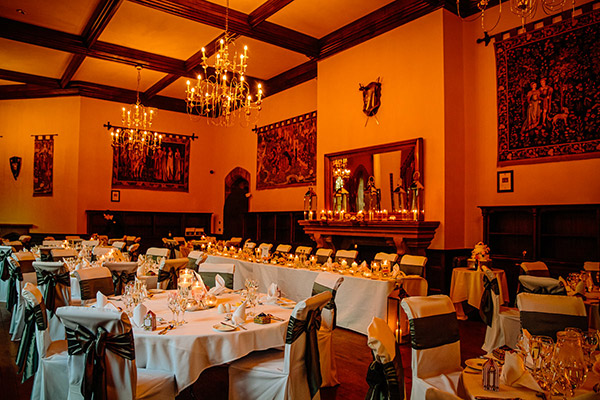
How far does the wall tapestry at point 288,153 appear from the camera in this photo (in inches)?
456

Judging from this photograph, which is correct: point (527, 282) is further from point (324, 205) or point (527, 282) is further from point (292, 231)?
point (292, 231)

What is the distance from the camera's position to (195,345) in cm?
291

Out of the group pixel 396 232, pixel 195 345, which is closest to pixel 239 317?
pixel 195 345

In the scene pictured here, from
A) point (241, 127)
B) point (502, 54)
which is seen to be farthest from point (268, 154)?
point (502, 54)

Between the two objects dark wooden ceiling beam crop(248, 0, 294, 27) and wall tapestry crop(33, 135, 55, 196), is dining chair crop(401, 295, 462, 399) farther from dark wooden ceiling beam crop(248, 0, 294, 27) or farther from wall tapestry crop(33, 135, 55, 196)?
wall tapestry crop(33, 135, 55, 196)

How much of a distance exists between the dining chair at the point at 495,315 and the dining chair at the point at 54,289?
469 centimetres

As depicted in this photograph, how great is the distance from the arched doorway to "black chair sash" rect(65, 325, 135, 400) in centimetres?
1157

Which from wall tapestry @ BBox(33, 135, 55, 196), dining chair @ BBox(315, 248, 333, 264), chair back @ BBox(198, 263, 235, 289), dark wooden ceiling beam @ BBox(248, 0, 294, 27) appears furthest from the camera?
wall tapestry @ BBox(33, 135, 55, 196)

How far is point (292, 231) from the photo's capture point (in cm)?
1160

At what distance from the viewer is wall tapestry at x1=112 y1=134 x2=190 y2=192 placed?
45.5ft

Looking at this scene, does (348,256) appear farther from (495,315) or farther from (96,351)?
(96,351)

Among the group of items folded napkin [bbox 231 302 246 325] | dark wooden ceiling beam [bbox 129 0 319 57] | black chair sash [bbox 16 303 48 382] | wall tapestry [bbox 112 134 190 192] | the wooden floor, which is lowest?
the wooden floor

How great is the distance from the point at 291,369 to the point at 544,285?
2.66 m

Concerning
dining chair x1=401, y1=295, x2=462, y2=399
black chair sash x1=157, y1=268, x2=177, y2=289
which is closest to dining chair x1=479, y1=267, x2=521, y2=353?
dining chair x1=401, y1=295, x2=462, y2=399
